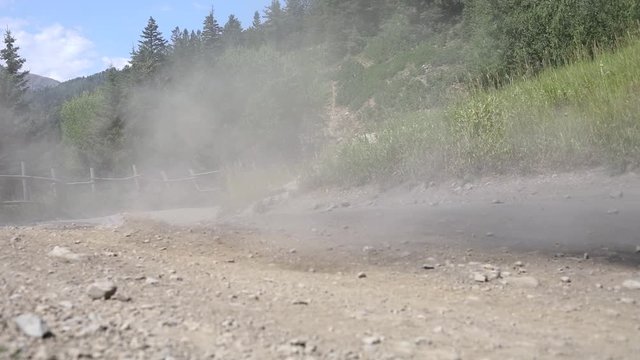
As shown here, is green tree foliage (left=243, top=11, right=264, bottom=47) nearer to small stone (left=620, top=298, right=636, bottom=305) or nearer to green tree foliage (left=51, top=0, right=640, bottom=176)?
green tree foliage (left=51, top=0, right=640, bottom=176)

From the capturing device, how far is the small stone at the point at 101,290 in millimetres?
3320

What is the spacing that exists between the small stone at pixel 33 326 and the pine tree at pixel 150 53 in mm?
34252

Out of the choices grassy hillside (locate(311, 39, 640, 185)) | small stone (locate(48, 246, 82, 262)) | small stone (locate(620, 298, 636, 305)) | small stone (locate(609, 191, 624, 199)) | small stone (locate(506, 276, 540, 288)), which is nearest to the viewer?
small stone (locate(620, 298, 636, 305))

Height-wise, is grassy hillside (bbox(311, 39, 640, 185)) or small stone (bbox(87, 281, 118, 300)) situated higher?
grassy hillside (bbox(311, 39, 640, 185))

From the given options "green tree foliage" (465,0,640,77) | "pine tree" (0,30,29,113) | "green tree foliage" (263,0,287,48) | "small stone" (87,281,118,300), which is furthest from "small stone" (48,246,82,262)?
"green tree foliage" (263,0,287,48)

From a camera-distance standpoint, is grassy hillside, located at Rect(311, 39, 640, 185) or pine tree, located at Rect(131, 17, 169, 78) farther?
pine tree, located at Rect(131, 17, 169, 78)

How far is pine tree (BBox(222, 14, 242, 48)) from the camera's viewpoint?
55000mm

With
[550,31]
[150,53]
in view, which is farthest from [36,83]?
[550,31]

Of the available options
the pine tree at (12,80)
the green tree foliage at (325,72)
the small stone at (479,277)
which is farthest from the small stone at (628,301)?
the pine tree at (12,80)

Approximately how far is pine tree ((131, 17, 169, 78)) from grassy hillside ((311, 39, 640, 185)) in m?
29.2

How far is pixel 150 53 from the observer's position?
37.4 metres

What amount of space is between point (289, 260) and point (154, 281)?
1.42m

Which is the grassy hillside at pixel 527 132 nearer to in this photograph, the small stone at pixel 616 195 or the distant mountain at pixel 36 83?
the small stone at pixel 616 195

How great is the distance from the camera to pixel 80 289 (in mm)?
3465
